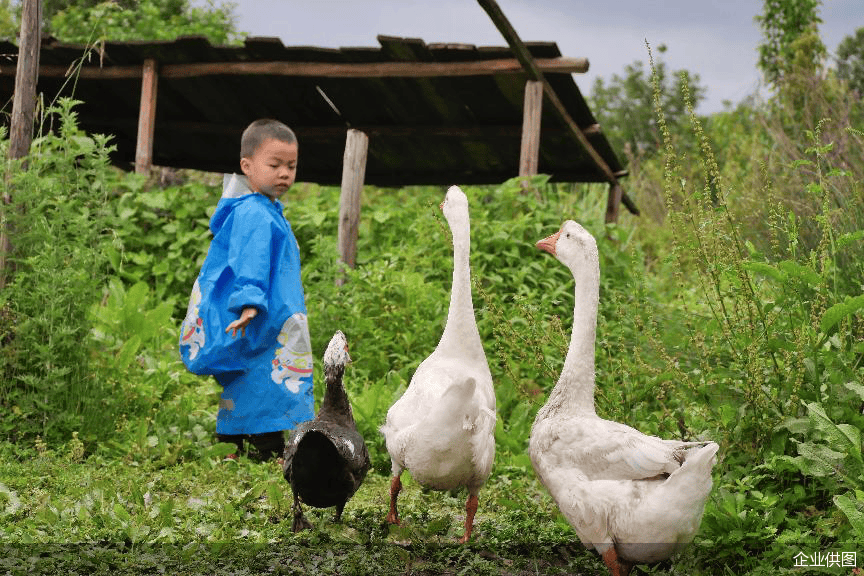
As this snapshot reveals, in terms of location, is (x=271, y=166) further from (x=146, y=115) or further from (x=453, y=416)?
(x=146, y=115)

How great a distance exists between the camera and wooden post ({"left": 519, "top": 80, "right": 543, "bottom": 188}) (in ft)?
28.8

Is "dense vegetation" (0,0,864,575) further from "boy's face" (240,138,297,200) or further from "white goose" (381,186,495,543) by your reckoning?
"boy's face" (240,138,297,200)

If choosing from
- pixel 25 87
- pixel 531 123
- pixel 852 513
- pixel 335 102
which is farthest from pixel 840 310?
pixel 335 102

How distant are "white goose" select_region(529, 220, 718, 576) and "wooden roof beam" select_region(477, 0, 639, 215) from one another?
3.95 meters

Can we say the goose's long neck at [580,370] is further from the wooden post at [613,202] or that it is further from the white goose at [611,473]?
the wooden post at [613,202]

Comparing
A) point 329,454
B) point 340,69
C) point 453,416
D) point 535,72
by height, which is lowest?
point 329,454

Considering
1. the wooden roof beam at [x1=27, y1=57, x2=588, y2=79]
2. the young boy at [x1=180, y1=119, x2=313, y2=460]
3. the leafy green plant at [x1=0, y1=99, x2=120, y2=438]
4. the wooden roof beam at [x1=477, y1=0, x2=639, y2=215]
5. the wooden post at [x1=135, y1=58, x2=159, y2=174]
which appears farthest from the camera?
the wooden post at [x1=135, y1=58, x2=159, y2=174]

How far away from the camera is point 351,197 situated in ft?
28.8

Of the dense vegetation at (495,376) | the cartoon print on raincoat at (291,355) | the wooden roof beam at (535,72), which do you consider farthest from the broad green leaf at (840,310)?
the wooden roof beam at (535,72)

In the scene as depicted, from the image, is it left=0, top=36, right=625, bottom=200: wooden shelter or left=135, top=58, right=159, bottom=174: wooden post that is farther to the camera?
left=135, top=58, right=159, bottom=174: wooden post

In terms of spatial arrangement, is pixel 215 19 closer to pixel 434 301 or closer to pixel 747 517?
pixel 434 301

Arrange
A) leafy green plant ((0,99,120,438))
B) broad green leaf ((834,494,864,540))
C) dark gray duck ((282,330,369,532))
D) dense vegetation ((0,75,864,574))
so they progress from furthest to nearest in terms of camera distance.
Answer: leafy green plant ((0,99,120,438))
dark gray duck ((282,330,369,532))
dense vegetation ((0,75,864,574))
broad green leaf ((834,494,864,540))

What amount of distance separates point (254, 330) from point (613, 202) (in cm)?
800

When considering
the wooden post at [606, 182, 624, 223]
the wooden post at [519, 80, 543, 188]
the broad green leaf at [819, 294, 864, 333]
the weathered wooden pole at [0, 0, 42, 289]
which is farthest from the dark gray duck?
the wooden post at [606, 182, 624, 223]
